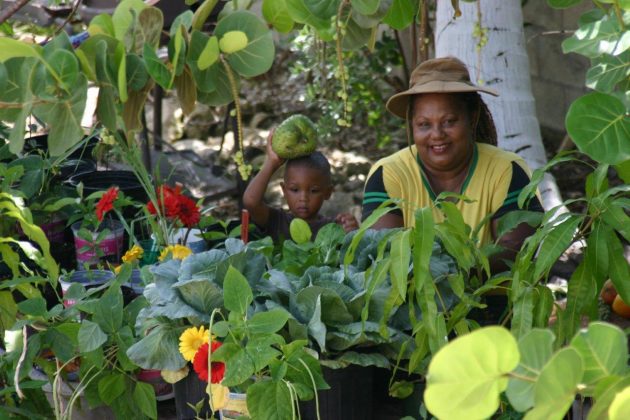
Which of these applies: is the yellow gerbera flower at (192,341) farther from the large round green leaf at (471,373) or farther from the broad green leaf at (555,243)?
the large round green leaf at (471,373)

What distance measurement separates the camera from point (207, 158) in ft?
21.7

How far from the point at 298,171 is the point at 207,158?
3.46 m

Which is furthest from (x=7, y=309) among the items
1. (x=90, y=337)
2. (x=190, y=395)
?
(x=190, y=395)

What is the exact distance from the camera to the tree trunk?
3781mm

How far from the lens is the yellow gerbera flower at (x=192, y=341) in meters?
1.87

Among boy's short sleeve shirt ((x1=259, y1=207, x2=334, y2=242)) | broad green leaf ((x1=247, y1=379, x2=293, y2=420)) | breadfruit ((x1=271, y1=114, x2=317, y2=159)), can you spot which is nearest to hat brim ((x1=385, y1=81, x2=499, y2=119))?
breadfruit ((x1=271, y1=114, x2=317, y2=159))

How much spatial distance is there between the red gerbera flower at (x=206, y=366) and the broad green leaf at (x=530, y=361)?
1.03 meters

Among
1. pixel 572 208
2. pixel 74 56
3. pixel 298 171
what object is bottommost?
pixel 572 208

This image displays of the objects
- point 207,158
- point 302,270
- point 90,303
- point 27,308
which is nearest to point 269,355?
point 302,270

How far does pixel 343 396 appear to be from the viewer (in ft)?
6.18

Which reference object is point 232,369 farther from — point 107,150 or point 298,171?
point 107,150

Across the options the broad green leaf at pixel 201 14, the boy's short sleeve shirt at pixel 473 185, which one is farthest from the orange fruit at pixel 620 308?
the broad green leaf at pixel 201 14

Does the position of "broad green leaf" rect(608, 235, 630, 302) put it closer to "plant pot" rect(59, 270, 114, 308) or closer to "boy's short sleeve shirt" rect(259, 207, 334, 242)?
"plant pot" rect(59, 270, 114, 308)

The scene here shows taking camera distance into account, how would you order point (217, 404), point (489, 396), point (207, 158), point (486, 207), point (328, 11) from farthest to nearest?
point (207, 158)
point (486, 207)
point (217, 404)
point (328, 11)
point (489, 396)
